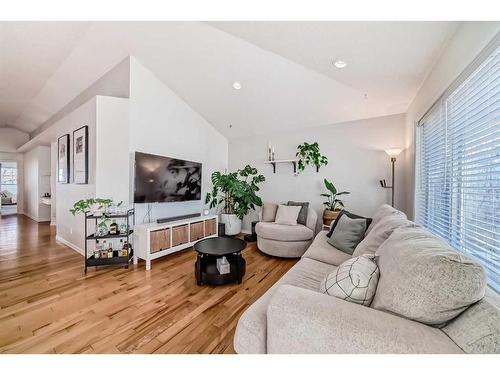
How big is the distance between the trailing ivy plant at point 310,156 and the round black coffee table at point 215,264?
2.30 meters

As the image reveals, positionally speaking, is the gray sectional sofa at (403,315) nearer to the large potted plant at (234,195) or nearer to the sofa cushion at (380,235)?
the sofa cushion at (380,235)

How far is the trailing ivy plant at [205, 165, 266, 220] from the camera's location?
4234 millimetres

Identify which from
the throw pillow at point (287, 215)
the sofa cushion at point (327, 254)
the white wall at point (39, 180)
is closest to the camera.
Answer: the sofa cushion at point (327, 254)

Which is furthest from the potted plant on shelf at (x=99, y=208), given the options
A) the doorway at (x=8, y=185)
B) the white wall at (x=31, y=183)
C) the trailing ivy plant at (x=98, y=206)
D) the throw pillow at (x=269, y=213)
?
the doorway at (x=8, y=185)

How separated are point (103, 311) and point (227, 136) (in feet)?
13.1

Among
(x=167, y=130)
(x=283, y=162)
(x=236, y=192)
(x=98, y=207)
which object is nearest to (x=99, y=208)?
(x=98, y=207)

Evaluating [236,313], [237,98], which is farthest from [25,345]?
[237,98]

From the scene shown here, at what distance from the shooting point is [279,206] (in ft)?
12.7

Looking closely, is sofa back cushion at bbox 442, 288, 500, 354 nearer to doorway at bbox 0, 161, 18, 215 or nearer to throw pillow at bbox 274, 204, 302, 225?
throw pillow at bbox 274, 204, 302, 225

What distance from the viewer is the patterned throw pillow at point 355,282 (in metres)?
1.07

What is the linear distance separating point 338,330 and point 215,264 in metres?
1.95

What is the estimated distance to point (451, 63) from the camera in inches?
64.7

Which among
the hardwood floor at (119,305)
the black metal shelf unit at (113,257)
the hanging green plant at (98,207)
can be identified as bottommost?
the hardwood floor at (119,305)
